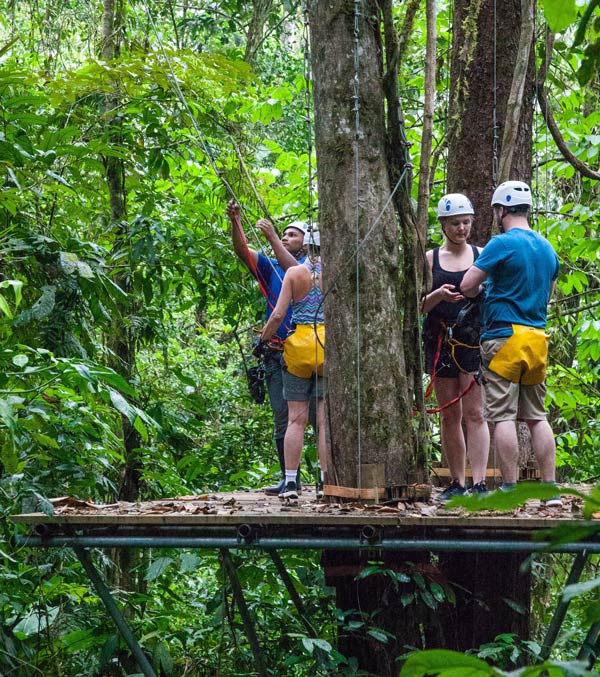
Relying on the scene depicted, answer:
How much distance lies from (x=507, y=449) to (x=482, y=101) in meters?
2.89

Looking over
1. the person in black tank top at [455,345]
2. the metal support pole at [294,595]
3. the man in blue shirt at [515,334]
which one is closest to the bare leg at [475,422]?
the person in black tank top at [455,345]

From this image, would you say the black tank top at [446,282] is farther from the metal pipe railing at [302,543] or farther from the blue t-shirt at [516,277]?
the metal pipe railing at [302,543]

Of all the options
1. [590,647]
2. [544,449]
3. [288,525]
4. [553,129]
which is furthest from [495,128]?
[590,647]

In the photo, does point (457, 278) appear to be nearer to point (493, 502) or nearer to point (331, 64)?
point (331, 64)

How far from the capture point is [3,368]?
4.43 meters

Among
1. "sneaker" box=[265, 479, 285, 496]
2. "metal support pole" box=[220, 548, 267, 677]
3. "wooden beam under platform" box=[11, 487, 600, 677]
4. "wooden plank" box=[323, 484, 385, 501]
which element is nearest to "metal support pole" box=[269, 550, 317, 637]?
"wooden beam under platform" box=[11, 487, 600, 677]

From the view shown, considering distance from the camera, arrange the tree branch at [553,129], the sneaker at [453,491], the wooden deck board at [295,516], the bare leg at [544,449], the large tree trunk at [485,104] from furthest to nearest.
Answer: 1. the large tree trunk at [485,104]
2. the tree branch at [553,129]
3. the sneaker at [453,491]
4. the bare leg at [544,449]
5. the wooden deck board at [295,516]

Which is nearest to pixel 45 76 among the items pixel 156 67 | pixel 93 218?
pixel 156 67

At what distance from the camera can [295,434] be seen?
216 inches

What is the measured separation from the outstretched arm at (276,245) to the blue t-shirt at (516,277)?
1.35 m

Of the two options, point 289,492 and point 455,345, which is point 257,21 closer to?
point 455,345

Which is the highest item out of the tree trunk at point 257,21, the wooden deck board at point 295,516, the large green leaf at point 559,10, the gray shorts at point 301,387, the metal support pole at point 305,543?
the tree trunk at point 257,21

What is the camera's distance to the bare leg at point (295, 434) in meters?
5.45


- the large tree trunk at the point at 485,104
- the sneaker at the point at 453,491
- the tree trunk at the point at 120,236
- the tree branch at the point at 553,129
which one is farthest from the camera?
the tree trunk at the point at 120,236
